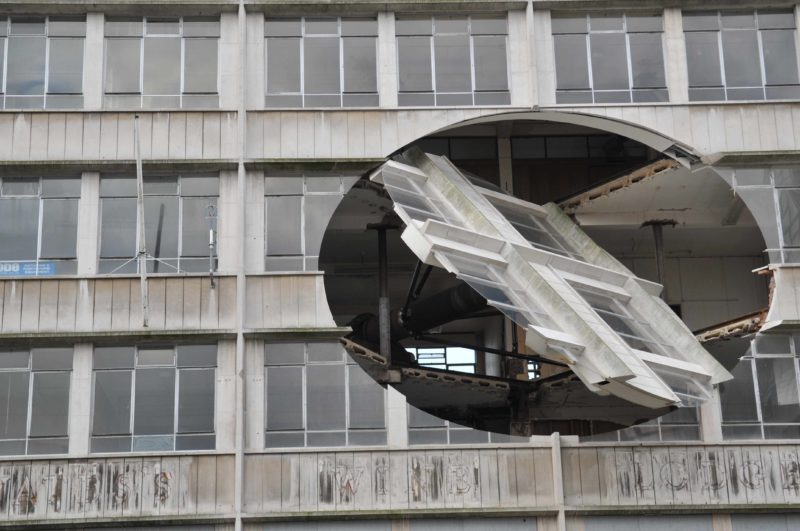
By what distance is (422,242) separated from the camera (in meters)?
29.8

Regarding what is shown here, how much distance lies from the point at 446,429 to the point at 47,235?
35.3ft

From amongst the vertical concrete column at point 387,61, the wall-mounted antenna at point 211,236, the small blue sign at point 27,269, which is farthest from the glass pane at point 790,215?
the small blue sign at point 27,269

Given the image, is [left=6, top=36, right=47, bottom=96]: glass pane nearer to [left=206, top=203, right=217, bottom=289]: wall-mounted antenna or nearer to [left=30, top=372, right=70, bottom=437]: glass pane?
[left=206, top=203, right=217, bottom=289]: wall-mounted antenna

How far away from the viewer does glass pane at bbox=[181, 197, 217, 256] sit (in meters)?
31.9

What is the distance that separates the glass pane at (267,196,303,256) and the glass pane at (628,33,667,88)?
9272 millimetres

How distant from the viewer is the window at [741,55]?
3359cm

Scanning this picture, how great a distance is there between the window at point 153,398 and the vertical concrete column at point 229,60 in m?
6.37

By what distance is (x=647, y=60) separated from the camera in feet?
111

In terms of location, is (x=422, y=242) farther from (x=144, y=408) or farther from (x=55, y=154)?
(x=55, y=154)

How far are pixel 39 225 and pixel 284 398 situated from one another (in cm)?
741

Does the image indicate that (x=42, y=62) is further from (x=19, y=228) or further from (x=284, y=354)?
(x=284, y=354)

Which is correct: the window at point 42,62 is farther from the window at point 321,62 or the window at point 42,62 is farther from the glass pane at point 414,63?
the glass pane at point 414,63

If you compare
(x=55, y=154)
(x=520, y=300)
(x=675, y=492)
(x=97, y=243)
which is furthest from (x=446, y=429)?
(x=55, y=154)

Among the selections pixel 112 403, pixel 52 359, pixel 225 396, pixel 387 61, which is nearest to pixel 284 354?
pixel 225 396
